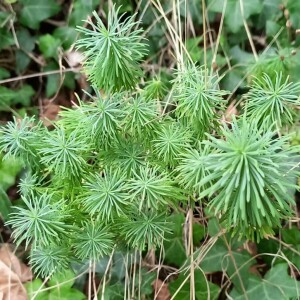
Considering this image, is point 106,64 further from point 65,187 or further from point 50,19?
point 50,19

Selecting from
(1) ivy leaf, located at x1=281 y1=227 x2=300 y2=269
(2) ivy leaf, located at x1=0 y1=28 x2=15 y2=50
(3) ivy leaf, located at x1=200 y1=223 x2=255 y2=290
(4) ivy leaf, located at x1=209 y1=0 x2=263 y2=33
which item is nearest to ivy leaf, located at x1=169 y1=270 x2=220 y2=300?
(3) ivy leaf, located at x1=200 y1=223 x2=255 y2=290

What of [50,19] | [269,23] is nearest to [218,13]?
[269,23]

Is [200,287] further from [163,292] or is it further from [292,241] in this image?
[292,241]

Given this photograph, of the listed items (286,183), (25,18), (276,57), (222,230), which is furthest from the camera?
(25,18)

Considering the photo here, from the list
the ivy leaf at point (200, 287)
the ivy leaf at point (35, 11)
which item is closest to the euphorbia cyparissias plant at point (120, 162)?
A: the ivy leaf at point (200, 287)

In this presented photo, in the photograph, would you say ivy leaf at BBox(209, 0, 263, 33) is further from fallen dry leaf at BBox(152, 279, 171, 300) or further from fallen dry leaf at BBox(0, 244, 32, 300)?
fallen dry leaf at BBox(0, 244, 32, 300)

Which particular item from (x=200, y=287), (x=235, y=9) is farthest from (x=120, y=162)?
(x=235, y=9)

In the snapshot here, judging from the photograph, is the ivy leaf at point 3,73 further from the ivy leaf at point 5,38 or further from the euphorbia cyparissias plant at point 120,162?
the euphorbia cyparissias plant at point 120,162
